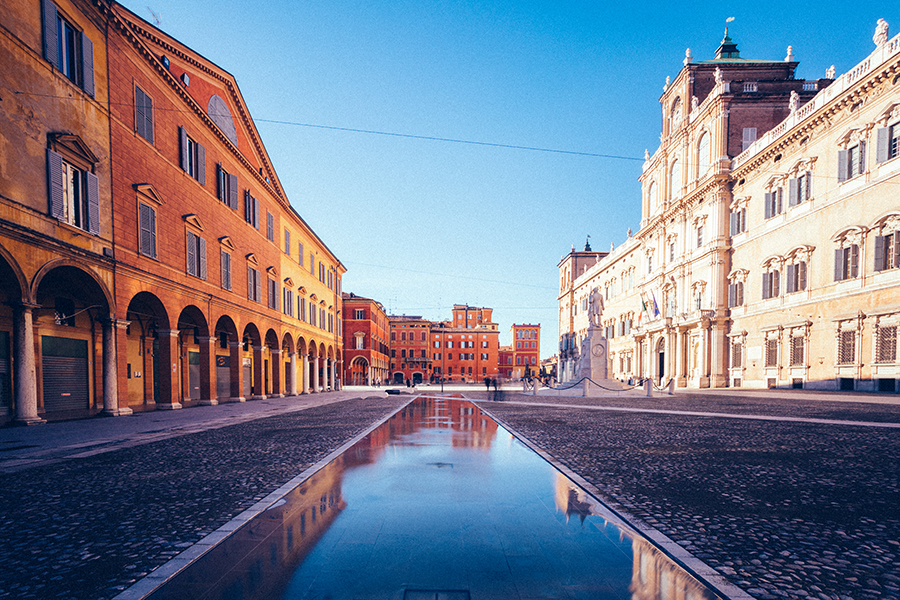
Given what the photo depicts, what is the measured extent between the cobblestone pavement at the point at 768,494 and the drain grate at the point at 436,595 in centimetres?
193

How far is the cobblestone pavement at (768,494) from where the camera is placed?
11.0ft

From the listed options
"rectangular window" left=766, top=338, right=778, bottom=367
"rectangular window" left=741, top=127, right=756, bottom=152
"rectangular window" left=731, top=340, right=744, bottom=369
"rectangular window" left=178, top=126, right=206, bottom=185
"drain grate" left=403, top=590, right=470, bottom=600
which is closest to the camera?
"drain grate" left=403, top=590, right=470, bottom=600

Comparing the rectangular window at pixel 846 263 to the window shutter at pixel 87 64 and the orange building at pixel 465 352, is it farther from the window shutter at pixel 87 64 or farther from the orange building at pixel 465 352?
the orange building at pixel 465 352

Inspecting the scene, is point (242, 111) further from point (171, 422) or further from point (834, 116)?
point (834, 116)

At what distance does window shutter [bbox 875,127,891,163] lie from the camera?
21.0m

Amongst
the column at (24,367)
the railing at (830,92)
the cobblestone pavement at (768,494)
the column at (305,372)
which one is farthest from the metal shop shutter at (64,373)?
the railing at (830,92)

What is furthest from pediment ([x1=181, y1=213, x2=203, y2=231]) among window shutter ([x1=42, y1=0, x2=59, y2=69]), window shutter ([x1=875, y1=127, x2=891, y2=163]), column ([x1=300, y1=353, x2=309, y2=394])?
window shutter ([x1=875, y1=127, x2=891, y2=163])

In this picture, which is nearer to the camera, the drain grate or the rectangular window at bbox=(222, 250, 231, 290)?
the drain grate

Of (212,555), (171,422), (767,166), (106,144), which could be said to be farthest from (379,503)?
(767,166)

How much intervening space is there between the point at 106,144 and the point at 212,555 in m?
16.3

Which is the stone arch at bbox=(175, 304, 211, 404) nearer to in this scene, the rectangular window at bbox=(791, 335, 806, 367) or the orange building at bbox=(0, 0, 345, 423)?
the orange building at bbox=(0, 0, 345, 423)

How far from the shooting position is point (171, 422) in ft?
43.8

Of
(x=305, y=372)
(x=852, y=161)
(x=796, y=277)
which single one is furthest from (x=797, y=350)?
(x=305, y=372)

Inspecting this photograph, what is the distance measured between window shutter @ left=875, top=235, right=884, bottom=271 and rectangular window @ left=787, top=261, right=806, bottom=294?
4983 mm
